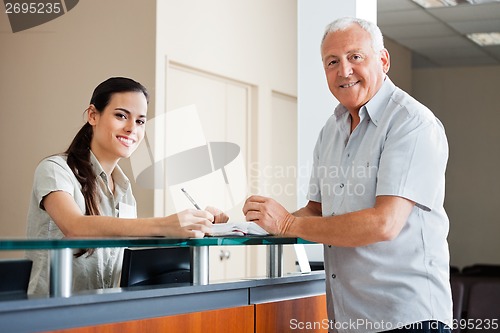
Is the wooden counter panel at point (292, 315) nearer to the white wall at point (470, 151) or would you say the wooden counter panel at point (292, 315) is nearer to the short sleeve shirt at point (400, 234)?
the short sleeve shirt at point (400, 234)

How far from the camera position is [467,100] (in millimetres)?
10680

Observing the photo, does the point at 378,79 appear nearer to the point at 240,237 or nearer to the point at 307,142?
the point at 240,237

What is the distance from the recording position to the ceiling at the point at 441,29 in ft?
25.1

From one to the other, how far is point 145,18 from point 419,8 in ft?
11.0

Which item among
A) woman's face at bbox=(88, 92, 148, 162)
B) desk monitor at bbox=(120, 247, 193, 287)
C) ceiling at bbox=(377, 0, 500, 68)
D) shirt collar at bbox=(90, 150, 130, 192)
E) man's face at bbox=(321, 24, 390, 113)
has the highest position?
ceiling at bbox=(377, 0, 500, 68)

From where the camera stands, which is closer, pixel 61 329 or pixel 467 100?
pixel 61 329

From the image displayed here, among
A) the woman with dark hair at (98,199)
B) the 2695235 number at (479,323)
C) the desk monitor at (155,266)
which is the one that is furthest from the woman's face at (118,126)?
the 2695235 number at (479,323)

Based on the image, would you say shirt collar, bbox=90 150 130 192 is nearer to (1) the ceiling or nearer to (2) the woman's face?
(2) the woman's face

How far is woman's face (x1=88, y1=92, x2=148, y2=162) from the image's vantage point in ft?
8.09

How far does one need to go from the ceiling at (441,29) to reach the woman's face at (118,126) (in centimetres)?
532

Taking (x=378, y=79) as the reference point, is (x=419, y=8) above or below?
above

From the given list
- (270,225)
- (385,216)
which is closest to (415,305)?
(385,216)

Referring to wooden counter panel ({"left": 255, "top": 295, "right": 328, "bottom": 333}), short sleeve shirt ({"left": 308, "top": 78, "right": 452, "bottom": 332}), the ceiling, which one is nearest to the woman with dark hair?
wooden counter panel ({"left": 255, "top": 295, "right": 328, "bottom": 333})

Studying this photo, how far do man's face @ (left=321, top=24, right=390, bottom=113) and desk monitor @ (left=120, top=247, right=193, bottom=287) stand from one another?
65 centimetres
